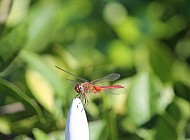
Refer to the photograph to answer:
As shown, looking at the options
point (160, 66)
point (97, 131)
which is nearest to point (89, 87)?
point (97, 131)

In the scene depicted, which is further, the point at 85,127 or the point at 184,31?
the point at 184,31

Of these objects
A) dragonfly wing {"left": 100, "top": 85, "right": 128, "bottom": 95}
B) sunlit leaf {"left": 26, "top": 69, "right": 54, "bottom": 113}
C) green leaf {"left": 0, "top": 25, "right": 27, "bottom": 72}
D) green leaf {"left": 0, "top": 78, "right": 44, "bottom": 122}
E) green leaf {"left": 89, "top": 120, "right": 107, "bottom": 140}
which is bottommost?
sunlit leaf {"left": 26, "top": 69, "right": 54, "bottom": 113}

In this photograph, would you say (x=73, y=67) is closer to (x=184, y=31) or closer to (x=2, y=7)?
(x=2, y=7)

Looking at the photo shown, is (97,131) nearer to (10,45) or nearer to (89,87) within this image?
(89,87)

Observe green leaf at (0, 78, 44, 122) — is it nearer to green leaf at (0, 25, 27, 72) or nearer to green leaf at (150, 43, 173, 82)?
green leaf at (0, 25, 27, 72)

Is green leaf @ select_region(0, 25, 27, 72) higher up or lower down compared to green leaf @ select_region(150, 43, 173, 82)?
higher up

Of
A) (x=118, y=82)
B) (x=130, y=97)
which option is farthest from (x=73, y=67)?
(x=130, y=97)

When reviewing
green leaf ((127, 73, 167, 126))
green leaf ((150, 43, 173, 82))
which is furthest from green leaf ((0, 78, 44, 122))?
green leaf ((150, 43, 173, 82))

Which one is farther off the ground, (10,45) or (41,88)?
(10,45)
